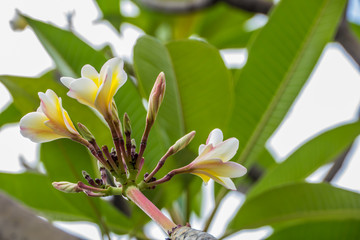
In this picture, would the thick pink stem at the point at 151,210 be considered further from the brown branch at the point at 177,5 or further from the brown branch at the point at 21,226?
the brown branch at the point at 177,5

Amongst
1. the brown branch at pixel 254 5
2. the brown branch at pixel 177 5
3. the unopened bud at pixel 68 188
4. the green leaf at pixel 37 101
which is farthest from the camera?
the brown branch at pixel 177 5

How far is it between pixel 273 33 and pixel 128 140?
52cm

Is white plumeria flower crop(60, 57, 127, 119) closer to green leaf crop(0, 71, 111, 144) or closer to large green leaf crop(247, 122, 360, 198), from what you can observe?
green leaf crop(0, 71, 111, 144)

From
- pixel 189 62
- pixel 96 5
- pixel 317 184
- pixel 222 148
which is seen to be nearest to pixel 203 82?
pixel 189 62

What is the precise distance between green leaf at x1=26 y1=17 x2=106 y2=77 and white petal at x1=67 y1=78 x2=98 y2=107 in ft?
1.14

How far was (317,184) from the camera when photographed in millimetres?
854

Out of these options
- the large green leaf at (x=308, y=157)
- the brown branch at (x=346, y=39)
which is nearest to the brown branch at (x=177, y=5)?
the brown branch at (x=346, y=39)

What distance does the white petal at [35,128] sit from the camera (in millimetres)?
437

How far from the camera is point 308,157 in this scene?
100 cm

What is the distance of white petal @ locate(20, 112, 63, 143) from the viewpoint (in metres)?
0.44

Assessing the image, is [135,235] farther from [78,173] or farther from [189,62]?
[189,62]

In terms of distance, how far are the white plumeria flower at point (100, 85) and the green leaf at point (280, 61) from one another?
47cm

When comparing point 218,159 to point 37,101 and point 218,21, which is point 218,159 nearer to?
point 37,101

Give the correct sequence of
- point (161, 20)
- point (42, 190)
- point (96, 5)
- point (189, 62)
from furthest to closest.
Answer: point (161, 20), point (96, 5), point (42, 190), point (189, 62)
